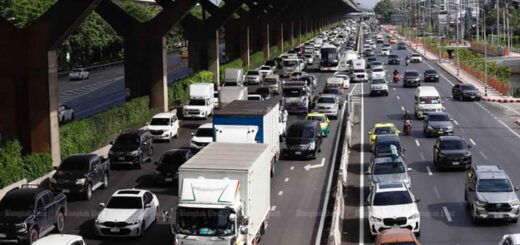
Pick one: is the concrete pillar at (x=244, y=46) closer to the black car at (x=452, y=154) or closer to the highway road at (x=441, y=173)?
the highway road at (x=441, y=173)

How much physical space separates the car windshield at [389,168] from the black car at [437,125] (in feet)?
51.3

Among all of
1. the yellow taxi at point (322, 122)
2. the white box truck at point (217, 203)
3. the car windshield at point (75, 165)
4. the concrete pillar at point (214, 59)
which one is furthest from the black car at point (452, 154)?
the concrete pillar at point (214, 59)

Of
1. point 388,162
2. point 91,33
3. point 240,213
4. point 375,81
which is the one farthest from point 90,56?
point 240,213

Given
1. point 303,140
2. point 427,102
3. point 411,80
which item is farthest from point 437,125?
point 411,80

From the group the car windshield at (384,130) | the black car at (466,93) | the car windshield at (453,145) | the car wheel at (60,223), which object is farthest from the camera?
the black car at (466,93)

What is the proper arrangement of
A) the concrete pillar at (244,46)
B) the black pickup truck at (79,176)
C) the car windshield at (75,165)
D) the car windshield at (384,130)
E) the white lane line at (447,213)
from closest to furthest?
the white lane line at (447,213)
the black pickup truck at (79,176)
the car windshield at (75,165)
the car windshield at (384,130)
the concrete pillar at (244,46)

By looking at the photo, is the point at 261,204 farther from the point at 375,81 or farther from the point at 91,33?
the point at 91,33

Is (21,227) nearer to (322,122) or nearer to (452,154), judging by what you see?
(452,154)

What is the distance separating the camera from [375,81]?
75250 mm

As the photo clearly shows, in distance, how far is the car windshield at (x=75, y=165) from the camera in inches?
1393

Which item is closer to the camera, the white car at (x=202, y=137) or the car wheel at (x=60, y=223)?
the car wheel at (x=60, y=223)

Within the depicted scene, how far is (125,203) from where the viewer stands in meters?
29.2

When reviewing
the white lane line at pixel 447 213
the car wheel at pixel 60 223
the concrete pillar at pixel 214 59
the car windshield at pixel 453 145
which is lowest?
the white lane line at pixel 447 213

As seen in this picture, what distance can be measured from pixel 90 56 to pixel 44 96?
84238 millimetres
